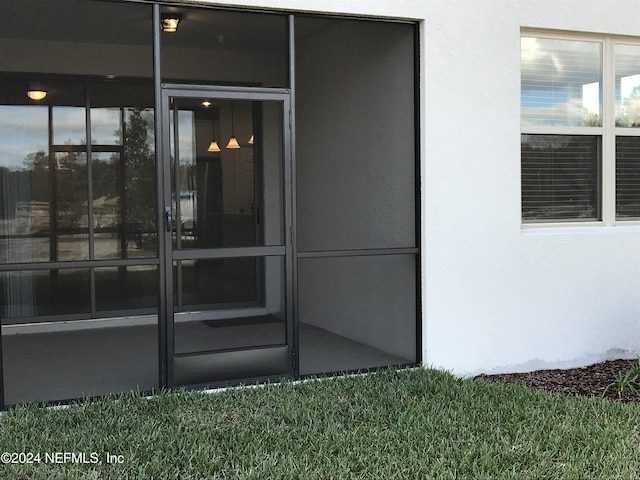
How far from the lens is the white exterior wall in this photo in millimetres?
5289

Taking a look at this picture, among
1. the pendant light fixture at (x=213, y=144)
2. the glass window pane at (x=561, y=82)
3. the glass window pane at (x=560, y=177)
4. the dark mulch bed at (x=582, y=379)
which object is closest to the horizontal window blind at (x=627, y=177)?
the glass window pane at (x=560, y=177)

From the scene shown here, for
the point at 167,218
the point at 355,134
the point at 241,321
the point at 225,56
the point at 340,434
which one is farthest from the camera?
the point at 225,56

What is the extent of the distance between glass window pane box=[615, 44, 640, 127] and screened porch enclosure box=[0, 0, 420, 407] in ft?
6.29

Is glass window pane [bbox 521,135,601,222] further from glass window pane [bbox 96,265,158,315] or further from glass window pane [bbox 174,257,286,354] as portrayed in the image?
glass window pane [bbox 96,265,158,315]

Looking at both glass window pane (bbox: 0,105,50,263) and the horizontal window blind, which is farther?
glass window pane (bbox: 0,105,50,263)

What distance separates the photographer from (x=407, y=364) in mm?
5445

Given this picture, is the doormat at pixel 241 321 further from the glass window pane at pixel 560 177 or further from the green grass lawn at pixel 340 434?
the glass window pane at pixel 560 177

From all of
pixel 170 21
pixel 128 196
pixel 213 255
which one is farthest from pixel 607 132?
pixel 128 196

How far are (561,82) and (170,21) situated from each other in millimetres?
3400

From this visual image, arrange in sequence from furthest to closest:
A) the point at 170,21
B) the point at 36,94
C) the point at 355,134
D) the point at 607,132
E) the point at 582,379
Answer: the point at 36,94 → the point at 355,134 → the point at 170,21 → the point at 607,132 → the point at 582,379

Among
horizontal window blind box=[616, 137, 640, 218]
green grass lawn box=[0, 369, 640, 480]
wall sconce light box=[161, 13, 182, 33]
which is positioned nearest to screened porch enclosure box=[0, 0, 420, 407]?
wall sconce light box=[161, 13, 182, 33]

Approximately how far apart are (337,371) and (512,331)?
4.78 feet

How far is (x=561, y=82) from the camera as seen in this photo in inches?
230

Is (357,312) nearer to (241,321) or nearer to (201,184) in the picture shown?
(241,321)
